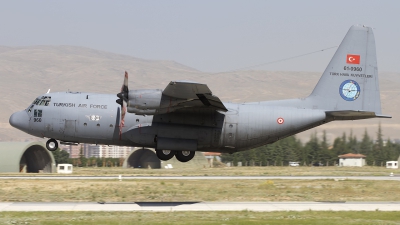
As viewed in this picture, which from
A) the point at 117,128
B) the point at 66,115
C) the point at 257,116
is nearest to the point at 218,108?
the point at 257,116

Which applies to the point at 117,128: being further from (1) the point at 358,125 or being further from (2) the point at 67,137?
(1) the point at 358,125

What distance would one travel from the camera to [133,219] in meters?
24.1

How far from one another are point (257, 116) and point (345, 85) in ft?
20.4

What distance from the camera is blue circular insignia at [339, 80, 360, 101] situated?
3564 cm

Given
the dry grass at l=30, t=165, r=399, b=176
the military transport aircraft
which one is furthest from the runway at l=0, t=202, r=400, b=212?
the dry grass at l=30, t=165, r=399, b=176

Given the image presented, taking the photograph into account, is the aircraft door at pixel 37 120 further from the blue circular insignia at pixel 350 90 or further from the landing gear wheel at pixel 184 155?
the blue circular insignia at pixel 350 90

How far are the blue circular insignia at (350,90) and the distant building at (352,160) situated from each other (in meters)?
59.9

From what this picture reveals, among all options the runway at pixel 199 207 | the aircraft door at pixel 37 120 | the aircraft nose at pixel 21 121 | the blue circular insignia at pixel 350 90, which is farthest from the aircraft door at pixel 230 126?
the aircraft nose at pixel 21 121

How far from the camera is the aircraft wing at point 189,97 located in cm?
2880

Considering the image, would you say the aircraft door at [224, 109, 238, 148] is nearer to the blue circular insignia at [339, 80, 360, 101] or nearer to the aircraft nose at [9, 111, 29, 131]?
the blue circular insignia at [339, 80, 360, 101]

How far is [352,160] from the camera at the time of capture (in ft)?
314

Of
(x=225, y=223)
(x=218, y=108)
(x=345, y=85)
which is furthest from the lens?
(x=345, y=85)

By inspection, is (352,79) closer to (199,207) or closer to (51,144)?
(199,207)

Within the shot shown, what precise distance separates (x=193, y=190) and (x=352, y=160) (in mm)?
63515
